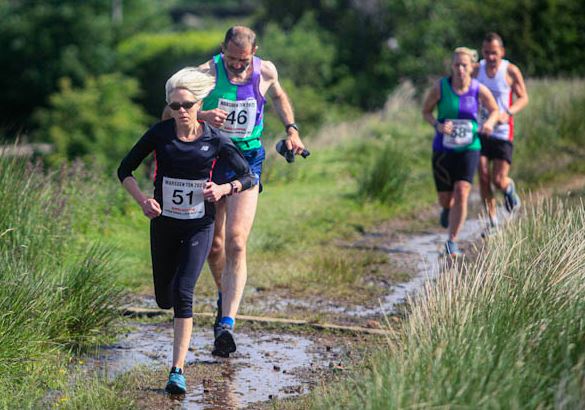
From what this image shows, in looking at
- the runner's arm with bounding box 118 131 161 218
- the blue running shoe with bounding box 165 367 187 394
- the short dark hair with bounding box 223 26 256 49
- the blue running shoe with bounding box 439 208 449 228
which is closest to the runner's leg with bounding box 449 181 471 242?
the blue running shoe with bounding box 439 208 449 228

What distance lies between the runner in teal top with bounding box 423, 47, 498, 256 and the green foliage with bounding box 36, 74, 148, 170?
31808 mm

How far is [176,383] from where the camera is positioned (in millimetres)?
6340

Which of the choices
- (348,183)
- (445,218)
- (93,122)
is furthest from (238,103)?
(93,122)

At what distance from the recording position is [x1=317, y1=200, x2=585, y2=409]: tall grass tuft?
→ 466 centimetres

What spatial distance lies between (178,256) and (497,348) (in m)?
2.21

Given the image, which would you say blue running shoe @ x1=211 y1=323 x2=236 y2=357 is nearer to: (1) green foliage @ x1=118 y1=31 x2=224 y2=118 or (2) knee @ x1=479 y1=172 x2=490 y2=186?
(2) knee @ x1=479 y1=172 x2=490 y2=186

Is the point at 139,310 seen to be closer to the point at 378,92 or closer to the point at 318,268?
the point at 318,268

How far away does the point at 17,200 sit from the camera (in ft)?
27.6

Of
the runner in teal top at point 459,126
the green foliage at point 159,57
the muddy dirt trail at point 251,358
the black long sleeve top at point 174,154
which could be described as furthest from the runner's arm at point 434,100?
the green foliage at point 159,57

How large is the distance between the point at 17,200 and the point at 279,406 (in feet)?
10.3

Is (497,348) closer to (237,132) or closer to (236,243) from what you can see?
(236,243)

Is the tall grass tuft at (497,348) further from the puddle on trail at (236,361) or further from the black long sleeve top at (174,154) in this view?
the black long sleeve top at (174,154)

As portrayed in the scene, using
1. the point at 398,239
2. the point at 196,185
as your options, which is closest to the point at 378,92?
the point at 398,239

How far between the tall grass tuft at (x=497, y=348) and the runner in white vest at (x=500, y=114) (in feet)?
16.4
